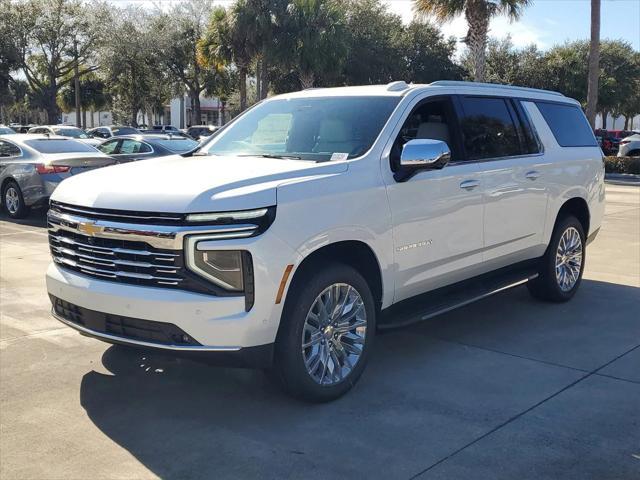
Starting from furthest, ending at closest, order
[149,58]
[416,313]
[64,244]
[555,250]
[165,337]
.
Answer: [149,58], [555,250], [416,313], [64,244], [165,337]

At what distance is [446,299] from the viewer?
536 cm

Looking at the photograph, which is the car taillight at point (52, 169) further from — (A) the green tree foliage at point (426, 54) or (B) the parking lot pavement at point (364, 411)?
(A) the green tree foliage at point (426, 54)

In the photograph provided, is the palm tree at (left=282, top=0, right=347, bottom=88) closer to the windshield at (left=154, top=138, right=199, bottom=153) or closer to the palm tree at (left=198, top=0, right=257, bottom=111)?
the palm tree at (left=198, top=0, right=257, bottom=111)

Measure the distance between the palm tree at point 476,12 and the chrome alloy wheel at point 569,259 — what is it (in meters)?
18.2

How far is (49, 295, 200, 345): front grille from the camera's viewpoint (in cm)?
392

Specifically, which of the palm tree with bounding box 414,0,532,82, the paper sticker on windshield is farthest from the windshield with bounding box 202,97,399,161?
the palm tree with bounding box 414,0,532,82

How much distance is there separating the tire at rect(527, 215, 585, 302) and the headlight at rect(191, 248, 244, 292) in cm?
387

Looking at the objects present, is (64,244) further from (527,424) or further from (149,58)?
(149,58)

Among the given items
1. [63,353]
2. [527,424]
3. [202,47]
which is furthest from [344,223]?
[202,47]

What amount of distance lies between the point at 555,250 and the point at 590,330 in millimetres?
932

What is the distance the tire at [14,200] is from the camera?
1298 cm

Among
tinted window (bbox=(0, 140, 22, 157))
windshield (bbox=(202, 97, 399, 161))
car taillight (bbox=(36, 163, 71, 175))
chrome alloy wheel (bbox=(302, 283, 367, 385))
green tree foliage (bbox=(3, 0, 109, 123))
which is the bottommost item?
chrome alloy wheel (bbox=(302, 283, 367, 385))

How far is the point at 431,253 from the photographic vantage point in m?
5.11

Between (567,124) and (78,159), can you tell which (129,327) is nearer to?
(567,124)
